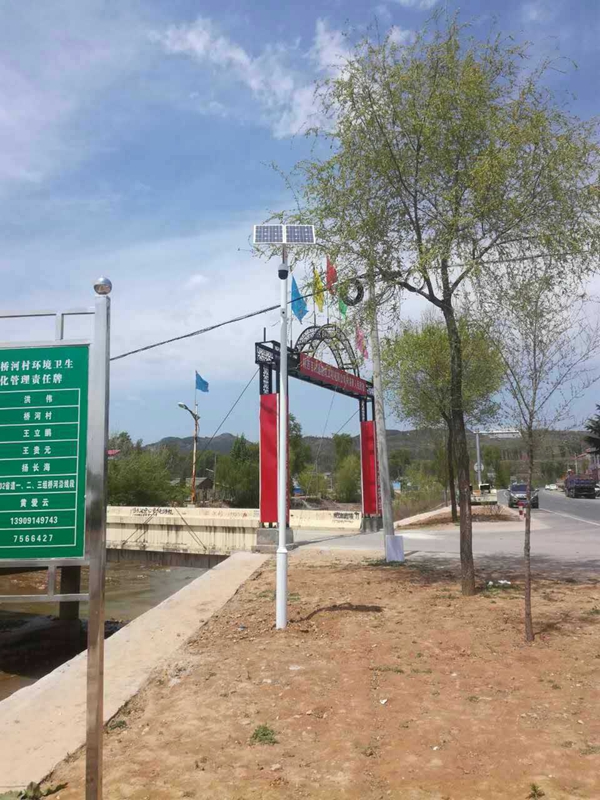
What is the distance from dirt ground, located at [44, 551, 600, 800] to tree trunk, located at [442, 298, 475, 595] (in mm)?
506

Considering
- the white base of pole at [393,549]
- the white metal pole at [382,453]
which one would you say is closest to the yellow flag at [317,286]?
the white metal pole at [382,453]

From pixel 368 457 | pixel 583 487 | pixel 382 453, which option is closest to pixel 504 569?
pixel 382 453

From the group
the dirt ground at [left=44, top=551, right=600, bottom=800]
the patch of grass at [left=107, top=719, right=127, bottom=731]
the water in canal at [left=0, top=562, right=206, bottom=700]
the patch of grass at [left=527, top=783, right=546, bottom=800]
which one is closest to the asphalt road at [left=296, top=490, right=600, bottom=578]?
the dirt ground at [left=44, top=551, right=600, bottom=800]

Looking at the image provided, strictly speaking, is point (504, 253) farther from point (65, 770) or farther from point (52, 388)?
point (65, 770)

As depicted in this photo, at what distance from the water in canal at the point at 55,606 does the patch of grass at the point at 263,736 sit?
23.7ft

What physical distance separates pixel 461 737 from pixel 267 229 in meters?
6.09

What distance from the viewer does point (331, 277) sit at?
10.3m

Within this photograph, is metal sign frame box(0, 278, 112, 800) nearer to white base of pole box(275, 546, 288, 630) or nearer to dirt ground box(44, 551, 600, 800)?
dirt ground box(44, 551, 600, 800)

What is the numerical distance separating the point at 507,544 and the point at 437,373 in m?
6.29

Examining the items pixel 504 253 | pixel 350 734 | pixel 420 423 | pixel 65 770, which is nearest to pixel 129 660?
pixel 65 770

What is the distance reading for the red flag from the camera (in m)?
10.0

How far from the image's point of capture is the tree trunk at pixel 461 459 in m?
9.16

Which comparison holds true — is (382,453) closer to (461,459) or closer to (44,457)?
(461,459)

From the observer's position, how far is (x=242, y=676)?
20.4 ft
